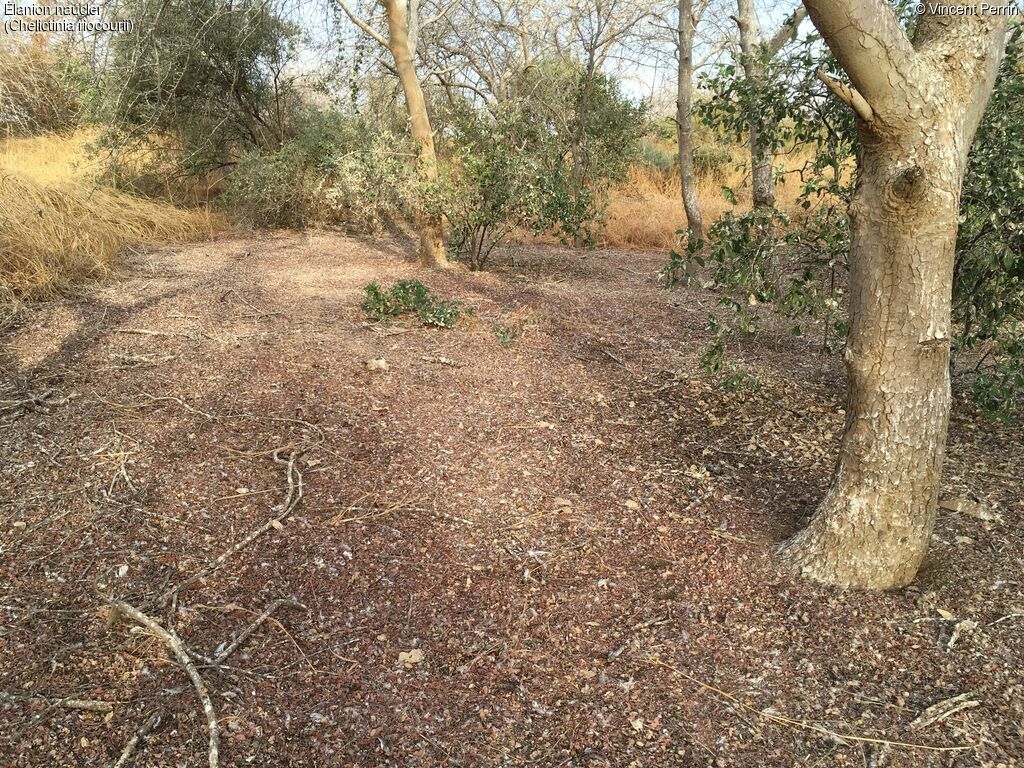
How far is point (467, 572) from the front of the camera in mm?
2324

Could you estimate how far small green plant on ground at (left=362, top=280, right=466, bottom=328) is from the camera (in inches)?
188

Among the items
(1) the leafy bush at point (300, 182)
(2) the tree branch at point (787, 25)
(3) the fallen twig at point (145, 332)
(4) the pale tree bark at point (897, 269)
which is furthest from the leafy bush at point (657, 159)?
(4) the pale tree bark at point (897, 269)

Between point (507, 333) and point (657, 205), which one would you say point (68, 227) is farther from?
point (657, 205)

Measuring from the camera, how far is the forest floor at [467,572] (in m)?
1.73

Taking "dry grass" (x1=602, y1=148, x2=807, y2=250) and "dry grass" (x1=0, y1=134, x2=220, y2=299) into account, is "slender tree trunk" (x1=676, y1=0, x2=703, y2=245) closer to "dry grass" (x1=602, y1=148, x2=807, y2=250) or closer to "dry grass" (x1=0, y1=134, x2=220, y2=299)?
"dry grass" (x1=602, y1=148, x2=807, y2=250)

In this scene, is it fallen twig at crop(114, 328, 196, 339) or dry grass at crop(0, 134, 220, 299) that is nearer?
fallen twig at crop(114, 328, 196, 339)

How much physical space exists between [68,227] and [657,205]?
788 centimetres

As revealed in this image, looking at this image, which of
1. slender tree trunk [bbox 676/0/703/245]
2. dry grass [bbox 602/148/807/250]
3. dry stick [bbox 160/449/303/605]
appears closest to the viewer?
dry stick [bbox 160/449/303/605]

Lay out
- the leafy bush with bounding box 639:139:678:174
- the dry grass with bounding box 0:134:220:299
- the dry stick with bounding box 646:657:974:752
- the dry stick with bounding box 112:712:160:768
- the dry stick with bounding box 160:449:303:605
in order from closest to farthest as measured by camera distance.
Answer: the dry stick with bounding box 112:712:160:768 → the dry stick with bounding box 646:657:974:752 → the dry stick with bounding box 160:449:303:605 → the dry grass with bounding box 0:134:220:299 → the leafy bush with bounding box 639:139:678:174

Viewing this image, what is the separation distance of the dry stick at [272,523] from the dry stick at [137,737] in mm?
456

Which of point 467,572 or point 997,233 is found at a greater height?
point 997,233

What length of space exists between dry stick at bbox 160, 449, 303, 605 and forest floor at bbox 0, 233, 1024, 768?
0.01 metres

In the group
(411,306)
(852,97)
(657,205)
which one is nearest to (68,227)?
(411,306)

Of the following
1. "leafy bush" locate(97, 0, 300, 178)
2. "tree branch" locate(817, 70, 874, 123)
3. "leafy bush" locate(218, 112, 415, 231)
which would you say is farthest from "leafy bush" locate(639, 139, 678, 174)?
"tree branch" locate(817, 70, 874, 123)
